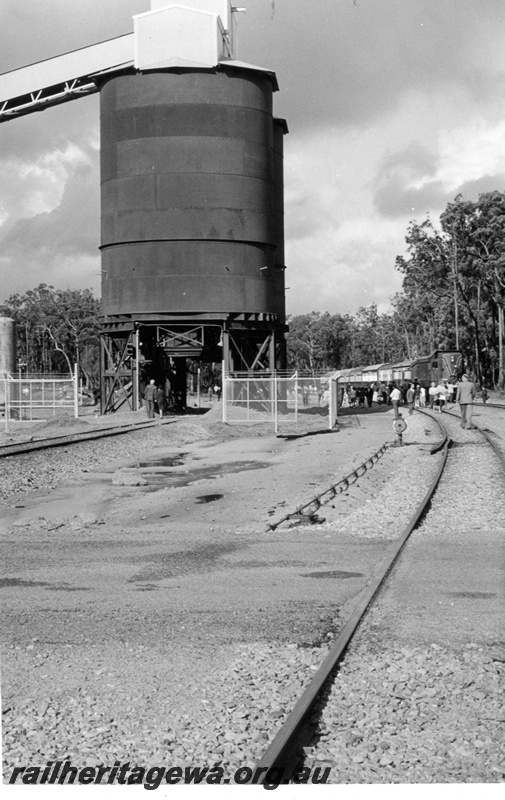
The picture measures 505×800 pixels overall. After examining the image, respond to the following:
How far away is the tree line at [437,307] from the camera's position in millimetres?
68938

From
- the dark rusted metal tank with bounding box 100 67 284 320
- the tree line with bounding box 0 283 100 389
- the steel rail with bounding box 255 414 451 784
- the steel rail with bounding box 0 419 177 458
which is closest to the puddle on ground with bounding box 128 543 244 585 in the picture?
the steel rail with bounding box 255 414 451 784

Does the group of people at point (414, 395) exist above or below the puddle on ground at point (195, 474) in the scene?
above

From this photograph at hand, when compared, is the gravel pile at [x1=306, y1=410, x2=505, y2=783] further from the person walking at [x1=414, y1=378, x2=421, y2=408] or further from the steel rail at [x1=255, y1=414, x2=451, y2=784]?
the person walking at [x1=414, y1=378, x2=421, y2=408]

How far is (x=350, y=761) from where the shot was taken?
4547mm

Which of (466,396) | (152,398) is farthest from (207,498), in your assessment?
(152,398)

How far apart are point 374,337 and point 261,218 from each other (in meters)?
118

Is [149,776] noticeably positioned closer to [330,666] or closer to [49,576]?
[330,666]

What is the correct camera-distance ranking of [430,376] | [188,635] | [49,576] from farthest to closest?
[430,376], [49,576], [188,635]

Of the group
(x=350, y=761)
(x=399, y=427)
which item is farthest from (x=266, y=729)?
(x=399, y=427)

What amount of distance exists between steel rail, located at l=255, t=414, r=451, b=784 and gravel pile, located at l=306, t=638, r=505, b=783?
0.32 ft

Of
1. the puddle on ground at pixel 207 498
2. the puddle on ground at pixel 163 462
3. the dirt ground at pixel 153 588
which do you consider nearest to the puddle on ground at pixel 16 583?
the dirt ground at pixel 153 588

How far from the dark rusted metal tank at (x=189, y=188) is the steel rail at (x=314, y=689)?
109 ft

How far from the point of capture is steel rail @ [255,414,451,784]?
14.3 feet

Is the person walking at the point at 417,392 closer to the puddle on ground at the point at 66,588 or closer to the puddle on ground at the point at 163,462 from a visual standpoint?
the puddle on ground at the point at 163,462
